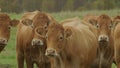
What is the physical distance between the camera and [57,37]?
10891 mm

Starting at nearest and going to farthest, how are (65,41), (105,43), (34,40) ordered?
(65,41) < (34,40) < (105,43)

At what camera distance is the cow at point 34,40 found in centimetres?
1247

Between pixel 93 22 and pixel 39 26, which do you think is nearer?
pixel 39 26

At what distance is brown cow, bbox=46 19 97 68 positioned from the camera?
10.9 meters

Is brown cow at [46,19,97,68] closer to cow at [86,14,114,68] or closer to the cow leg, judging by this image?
cow at [86,14,114,68]

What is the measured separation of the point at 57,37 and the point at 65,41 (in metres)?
0.38

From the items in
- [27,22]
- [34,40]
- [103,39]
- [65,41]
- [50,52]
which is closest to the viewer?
[50,52]

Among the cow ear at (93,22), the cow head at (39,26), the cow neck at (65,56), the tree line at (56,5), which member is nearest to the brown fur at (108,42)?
the cow ear at (93,22)

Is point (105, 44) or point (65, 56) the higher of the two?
point (105, 44)

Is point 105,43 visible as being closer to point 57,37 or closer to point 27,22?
point 27,22

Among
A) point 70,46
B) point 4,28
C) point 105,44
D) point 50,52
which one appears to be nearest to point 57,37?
point 50,52

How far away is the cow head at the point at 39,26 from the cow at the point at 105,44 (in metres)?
1.73

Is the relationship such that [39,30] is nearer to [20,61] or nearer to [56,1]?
[20,61]

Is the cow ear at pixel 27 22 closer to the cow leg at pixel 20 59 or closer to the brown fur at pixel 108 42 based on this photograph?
the cow leg at pixel 20 59
